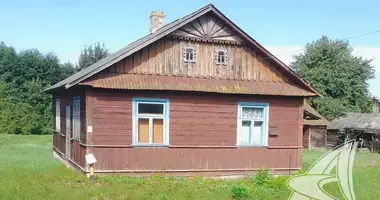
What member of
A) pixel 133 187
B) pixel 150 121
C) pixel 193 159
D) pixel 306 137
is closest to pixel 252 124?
pixel 193 159

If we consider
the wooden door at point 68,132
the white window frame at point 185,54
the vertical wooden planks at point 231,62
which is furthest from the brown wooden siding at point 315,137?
the wooden door at point 68,132

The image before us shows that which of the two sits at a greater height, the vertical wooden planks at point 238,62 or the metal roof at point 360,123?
the vertical wooden planks at point 238,62

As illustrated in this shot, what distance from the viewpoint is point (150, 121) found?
575 inches

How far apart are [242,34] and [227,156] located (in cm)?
434

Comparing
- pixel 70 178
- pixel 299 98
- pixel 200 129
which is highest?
pixel 299 98

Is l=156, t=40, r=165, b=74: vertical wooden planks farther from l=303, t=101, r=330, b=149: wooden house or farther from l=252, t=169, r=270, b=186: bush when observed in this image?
l=303, t=101, r=330, b=149: wooden house

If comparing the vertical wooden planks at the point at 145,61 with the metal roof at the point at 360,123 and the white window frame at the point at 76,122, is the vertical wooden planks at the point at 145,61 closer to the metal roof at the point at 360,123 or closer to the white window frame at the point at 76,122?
the white window frame at the point at 76,122

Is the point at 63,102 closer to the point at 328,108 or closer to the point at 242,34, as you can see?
the point at 242,34

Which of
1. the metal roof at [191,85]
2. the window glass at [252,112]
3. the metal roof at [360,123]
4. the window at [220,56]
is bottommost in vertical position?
the metal roof at [360,123]

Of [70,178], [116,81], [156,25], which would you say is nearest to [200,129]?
[116,81]

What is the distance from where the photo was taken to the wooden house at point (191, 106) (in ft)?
46.4

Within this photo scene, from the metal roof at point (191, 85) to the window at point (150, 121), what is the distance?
0.58 meters

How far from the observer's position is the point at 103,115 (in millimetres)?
14070

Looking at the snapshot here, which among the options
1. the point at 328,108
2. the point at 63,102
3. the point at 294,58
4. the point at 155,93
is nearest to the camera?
the point at 155,93
